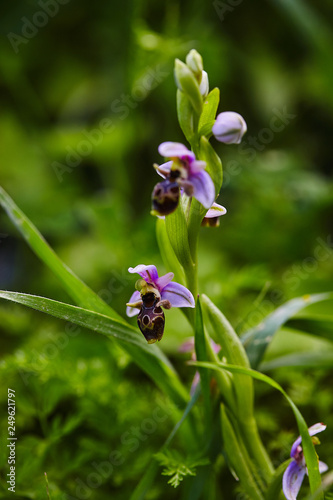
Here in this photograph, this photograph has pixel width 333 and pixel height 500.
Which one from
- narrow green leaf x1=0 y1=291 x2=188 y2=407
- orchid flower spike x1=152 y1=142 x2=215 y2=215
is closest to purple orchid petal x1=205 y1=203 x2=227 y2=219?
orchid flower spike x1=152 y1=142 x2=215 y2=215

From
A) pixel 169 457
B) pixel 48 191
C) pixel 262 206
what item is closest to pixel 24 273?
pixel 48 191

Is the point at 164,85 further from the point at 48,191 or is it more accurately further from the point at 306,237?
the point at 306,237

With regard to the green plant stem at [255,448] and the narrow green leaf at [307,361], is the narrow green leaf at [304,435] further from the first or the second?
the narrow green leaf at [307,361]

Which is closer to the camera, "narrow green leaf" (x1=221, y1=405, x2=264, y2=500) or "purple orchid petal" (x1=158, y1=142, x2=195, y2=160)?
"purple orchid petal" (x1=158, y1=142, x2=195, y2=160)

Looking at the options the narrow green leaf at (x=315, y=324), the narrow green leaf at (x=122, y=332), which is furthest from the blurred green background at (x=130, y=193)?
the narrow green leaf at (x=122, y=332)

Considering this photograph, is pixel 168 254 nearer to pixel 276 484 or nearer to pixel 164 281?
pixel 164 281

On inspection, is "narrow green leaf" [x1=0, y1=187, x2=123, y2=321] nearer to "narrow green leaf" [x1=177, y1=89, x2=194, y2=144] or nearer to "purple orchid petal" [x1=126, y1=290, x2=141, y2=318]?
"purple orchid petal" [x1=126, y1=290, x2=141, y2=318]

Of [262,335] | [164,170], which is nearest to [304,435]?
[262,335]
